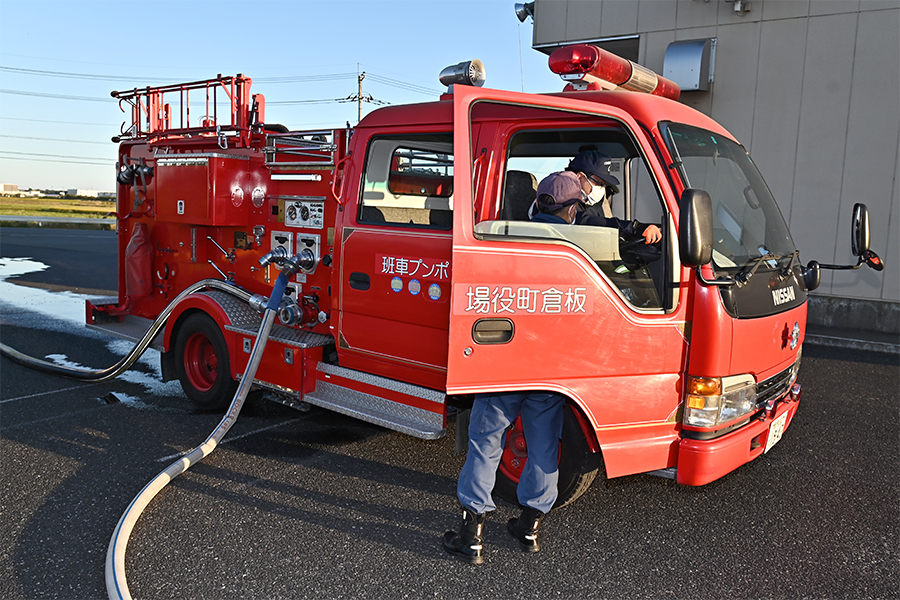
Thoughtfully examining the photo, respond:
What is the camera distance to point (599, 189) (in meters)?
4.17

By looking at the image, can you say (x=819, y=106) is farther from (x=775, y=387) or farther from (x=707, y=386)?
(x=707, y=386)

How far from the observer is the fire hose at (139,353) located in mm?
3190

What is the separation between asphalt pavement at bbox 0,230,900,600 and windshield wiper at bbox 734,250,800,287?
4.53 ft

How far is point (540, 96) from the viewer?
340cm

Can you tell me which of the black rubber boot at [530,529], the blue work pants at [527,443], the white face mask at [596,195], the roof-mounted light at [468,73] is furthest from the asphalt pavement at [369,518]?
the roof-mounted light at [468,73]

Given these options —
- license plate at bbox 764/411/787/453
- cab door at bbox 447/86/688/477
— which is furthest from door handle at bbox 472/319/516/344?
license plate at bbox 764/411/787/453

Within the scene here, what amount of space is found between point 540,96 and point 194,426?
358cm

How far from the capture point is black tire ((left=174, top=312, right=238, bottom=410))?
5449 mm

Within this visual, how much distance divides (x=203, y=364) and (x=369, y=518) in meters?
2.61

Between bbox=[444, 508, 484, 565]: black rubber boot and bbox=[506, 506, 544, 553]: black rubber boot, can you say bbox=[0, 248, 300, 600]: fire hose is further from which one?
bbox=[506, 506, 544, 553]: black rubber boot

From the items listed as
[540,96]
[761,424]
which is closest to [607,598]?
[761,424]

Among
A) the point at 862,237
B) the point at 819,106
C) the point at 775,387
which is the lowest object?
the point at 775,387

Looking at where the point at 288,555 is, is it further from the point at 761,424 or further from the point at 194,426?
the point at 761,424

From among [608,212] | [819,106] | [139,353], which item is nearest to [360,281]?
[608,212]
